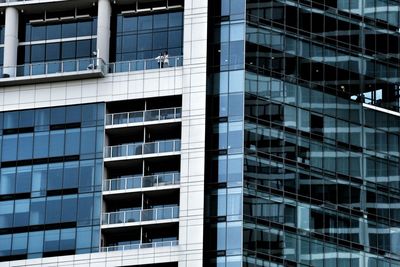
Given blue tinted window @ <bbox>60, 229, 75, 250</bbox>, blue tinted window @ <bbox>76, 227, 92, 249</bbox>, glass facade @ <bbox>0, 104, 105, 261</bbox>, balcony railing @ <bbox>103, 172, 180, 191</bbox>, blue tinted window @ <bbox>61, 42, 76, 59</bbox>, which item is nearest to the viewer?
blue tinted window @ <bbox>76, 227, 92, 249</bbox>

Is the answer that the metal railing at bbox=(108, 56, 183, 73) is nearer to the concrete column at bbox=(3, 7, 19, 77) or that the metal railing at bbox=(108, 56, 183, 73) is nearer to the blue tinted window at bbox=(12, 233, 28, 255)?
the concrete column at bbox=(3, 7, 19, 77)

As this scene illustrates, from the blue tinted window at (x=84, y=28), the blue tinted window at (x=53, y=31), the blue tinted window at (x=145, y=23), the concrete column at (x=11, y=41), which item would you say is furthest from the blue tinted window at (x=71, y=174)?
the blue tinted window at (x=145, y=23)

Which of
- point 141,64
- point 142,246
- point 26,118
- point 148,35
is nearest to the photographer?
point 142,246

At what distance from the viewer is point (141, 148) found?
127 meters

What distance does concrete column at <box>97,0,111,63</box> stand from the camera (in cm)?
13012

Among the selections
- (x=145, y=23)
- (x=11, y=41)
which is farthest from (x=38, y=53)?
(x=145, y=23)

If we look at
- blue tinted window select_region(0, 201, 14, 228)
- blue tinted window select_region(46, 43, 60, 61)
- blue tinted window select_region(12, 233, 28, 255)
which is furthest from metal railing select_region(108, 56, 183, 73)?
blue tinted window select_region(12, 233, 28, 255)

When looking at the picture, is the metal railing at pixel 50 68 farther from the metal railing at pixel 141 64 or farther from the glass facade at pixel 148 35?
the glass facade at pixel 148 35

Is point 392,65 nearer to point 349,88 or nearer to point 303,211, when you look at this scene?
point 349,88

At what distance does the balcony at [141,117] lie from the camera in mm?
127125

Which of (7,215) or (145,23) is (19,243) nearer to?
(7,215)

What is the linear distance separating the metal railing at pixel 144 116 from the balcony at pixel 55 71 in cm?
350

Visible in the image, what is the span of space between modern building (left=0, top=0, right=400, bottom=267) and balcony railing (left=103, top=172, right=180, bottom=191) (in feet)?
0.35

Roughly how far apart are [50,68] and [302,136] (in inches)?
807
